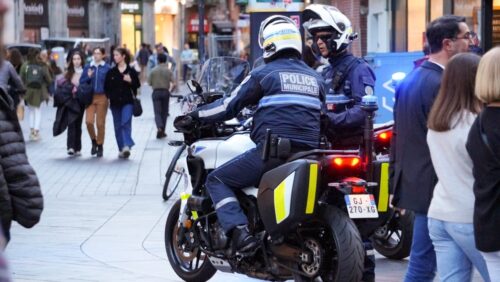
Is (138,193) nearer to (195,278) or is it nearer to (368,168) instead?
(195,278)

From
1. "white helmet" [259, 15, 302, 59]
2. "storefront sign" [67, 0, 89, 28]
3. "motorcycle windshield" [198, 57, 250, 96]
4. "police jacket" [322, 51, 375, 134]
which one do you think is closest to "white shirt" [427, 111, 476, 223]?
"white helmet" [259, 15, 302, 59]

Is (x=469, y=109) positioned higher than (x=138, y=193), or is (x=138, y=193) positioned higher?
(x=469, y=109)

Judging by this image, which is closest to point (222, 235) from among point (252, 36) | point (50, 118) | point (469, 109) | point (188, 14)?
point (469, 109)

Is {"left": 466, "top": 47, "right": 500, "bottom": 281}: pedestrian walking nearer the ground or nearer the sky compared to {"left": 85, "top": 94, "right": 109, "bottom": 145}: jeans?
nearer the sky

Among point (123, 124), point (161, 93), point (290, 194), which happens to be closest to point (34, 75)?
point (161, 93)

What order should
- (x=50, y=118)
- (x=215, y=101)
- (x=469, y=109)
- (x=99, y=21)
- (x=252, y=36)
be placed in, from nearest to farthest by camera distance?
(x=469, y=109) < (x=215, y=101) < (x=252, y=36) < (x=50, y=118) < (x=99, y=21)

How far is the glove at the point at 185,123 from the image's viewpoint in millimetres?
7899

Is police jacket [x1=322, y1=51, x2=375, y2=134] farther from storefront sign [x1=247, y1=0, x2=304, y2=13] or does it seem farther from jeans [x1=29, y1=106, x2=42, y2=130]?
jeans [x1=29, y1=106, x2=42, y2=130]

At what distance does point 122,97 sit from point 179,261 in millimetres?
10266

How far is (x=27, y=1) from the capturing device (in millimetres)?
56594

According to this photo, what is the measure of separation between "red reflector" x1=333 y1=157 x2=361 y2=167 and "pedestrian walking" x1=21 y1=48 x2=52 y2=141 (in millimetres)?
16125

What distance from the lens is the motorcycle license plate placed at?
6.87 m

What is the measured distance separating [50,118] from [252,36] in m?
11.6

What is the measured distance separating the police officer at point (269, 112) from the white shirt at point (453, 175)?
6.48ft
